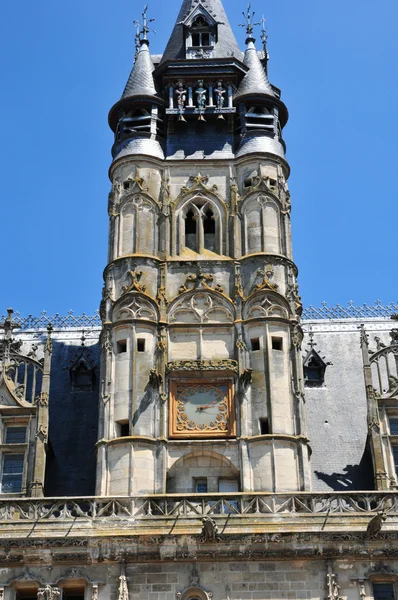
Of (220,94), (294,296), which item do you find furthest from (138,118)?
(294,296)

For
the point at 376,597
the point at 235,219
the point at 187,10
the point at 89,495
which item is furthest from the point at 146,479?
the point at 187,10

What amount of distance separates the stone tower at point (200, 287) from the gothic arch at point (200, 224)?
0.15 ft

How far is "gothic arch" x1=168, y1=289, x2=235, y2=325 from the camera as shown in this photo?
1448 inches

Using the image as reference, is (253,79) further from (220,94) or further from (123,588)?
(123,588)

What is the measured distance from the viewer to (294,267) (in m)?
38.4

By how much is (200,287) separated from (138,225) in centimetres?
302

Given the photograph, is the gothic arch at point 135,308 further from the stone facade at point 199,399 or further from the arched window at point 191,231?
the arched window at point 191,231

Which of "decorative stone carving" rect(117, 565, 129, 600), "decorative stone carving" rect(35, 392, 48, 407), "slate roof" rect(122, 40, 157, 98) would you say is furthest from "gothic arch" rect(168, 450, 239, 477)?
"slate roof" rect(122, 40, 157, 98)

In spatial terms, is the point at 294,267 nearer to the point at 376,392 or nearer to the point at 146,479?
the point at 376,392

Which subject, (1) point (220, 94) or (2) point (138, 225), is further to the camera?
(1) point (220, 94)

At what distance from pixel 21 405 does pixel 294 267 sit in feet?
31.0

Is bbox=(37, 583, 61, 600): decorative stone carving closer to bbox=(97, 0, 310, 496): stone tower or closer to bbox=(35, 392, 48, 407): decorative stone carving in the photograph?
bbox=(97, 0, 310, 496): stone tower

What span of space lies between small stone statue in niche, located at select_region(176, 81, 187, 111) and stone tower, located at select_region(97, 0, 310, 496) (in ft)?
0.20

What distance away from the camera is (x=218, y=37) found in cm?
4459
